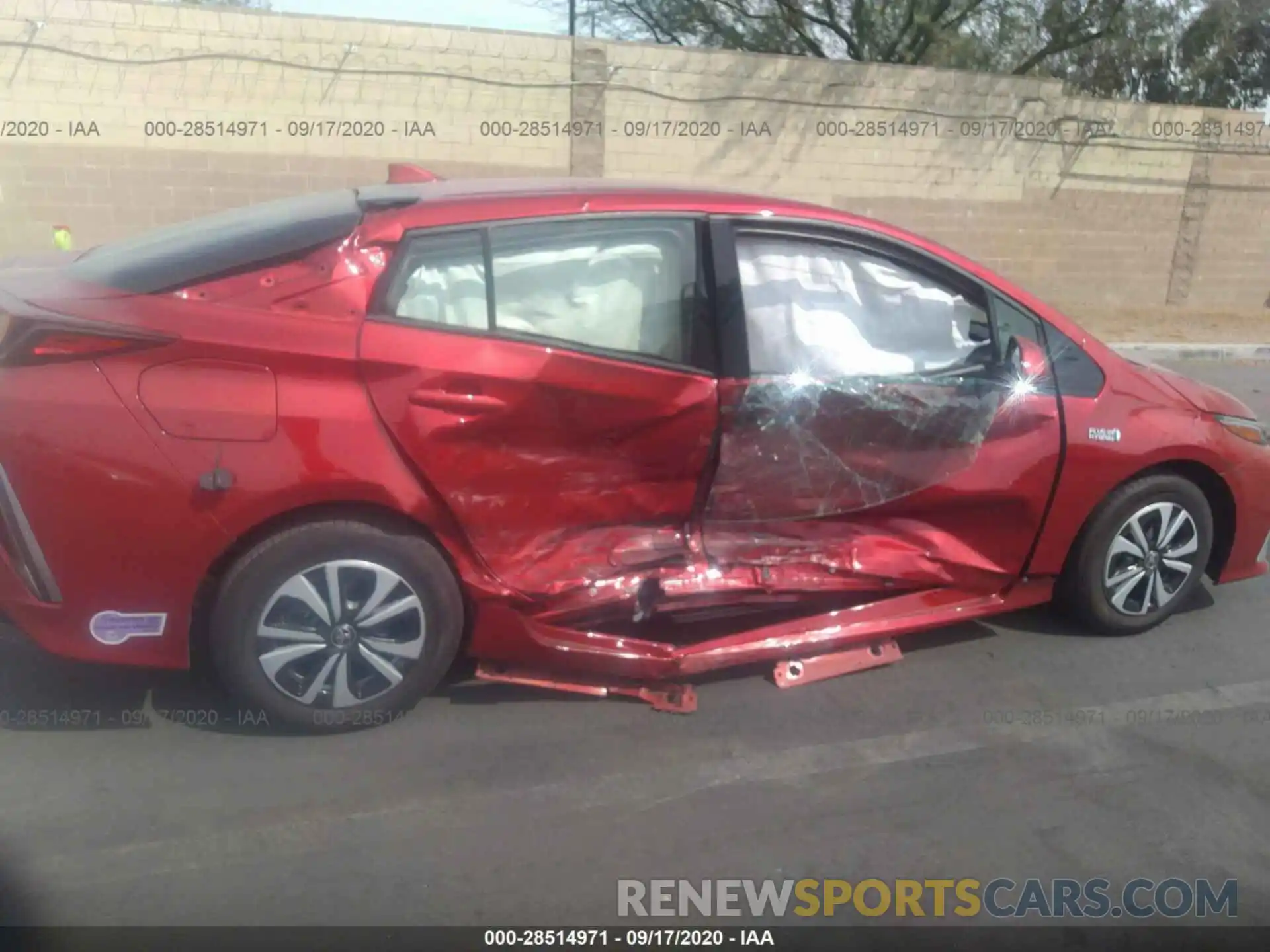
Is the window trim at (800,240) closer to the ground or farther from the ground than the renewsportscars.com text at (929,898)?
farther from the ground

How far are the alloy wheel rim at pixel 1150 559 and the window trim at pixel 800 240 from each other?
927mm

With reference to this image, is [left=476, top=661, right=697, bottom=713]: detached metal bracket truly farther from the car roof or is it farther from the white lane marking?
the car roof

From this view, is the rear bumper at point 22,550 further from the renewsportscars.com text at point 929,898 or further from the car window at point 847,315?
the car window at point 847,315

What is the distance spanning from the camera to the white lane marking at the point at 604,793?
9.62 feet

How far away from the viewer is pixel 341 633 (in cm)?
336

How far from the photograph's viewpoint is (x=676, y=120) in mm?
12555

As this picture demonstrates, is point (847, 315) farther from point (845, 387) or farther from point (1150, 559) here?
point (1150, 559)

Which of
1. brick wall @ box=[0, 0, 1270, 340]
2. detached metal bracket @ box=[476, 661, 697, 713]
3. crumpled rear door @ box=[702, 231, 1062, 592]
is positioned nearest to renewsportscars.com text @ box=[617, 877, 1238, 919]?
detached metal bracket @ box=[476, 661, 697, 713]

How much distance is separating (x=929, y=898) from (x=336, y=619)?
1.86 m

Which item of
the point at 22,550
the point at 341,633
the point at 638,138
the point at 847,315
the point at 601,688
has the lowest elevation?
the point at 601,688

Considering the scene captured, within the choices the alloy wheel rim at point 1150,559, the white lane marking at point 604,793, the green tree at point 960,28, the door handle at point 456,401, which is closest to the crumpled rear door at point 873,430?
the alloy wheel rim at point 1150,559

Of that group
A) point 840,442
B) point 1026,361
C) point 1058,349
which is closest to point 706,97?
point 1058,349

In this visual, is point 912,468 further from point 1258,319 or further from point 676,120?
point 1258,319

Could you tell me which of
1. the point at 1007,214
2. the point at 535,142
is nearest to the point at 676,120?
the point at 535,142
